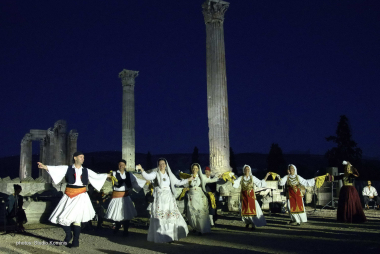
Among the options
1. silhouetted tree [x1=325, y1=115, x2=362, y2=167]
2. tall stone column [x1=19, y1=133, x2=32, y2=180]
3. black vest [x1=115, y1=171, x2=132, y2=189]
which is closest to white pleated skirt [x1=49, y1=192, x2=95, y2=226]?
black vest [x1=115, y1=171, x2=132, y2=189]

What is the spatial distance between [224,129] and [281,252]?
27.0 ft

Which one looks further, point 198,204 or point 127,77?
point 127,77

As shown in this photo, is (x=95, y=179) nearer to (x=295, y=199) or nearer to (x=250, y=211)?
(x=250, y=211)

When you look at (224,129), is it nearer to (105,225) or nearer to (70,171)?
(105,225)

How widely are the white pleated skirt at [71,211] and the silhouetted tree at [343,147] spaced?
111ft

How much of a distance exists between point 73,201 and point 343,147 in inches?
1374

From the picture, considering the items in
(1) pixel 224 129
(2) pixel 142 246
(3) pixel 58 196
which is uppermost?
(1) pixel 224 129

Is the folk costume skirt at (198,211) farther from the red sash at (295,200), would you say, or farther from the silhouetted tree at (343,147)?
the silhouetted tree at (343,147)

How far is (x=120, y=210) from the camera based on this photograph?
8000 mm

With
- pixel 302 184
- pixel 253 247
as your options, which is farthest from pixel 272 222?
pixel 253 247

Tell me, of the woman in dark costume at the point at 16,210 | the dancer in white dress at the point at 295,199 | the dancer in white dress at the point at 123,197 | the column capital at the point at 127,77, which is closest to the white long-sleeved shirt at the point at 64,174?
the dancer in white dress at the point at 123,197

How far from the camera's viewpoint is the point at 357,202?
9.93 meters

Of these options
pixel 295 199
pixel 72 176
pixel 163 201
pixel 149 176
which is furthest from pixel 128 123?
pixel 72 176

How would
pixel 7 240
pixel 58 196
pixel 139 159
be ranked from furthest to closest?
pixel 139 159
pixel 58 196
pixel 7 240
